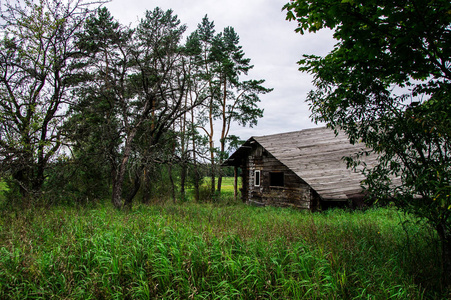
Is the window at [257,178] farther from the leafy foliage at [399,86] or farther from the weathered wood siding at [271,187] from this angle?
the leafy foliage at [399,86]

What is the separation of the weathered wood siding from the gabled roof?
72 centimetres

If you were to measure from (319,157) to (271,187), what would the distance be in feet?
11.6

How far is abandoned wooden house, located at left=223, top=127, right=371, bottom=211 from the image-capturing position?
43.1ft

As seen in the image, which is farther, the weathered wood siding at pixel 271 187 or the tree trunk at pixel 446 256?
the weathered wood siding at pixel 271 187

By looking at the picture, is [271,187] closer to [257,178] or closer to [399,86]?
[257,178]

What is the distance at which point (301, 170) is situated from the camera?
559 inches

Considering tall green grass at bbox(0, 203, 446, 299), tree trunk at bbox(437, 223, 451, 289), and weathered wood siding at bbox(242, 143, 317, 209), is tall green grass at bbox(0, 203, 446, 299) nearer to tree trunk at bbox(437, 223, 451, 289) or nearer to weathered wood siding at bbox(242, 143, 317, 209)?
tree trunk at bbox(437, 223, 451, 289)

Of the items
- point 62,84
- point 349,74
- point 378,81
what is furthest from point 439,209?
Result: point 62,84

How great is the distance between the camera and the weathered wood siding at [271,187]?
14.3m

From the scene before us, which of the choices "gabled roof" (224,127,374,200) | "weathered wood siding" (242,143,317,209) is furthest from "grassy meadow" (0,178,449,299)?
"weathered wood siding" (242,143,317,209)

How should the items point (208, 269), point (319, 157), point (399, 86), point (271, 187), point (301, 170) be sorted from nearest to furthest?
point (208, 269), point (399, 86), point (301, 170), point (319, 157), point (271, 187)

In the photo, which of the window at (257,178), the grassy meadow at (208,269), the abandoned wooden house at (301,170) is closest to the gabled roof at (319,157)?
the abandoned wooden house at (301,170)

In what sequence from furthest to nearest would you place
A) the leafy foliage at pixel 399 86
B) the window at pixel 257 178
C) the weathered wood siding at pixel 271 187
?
the window at pixel 257 178 → the weathered wood siding at pixel 271 187 → the leafy foliage at pixel 399 86

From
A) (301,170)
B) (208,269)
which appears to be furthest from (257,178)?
(208,269)
